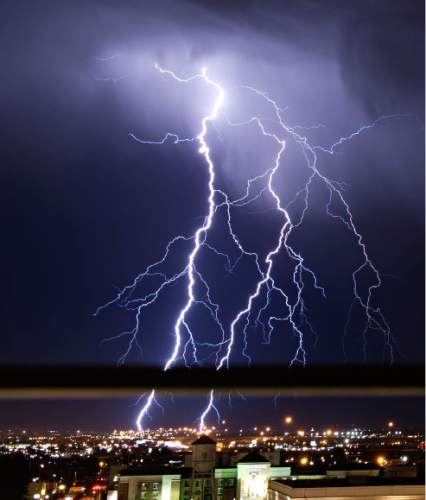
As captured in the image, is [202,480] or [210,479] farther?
[210,479]

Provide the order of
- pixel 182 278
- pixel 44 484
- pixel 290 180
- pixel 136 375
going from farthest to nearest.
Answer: pixel 182 278, pixel 290 180, pixel 44 484, pixel 136 375

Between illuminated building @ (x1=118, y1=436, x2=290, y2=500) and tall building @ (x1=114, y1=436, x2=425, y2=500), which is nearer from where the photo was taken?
tall building @ (x1=114, y1=436, x2=425, y2=500)

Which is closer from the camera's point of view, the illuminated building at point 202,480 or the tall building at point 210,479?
the tall building at point 210,479

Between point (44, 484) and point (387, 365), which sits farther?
point (44, 484)

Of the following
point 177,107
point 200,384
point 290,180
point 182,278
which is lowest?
point 200,384

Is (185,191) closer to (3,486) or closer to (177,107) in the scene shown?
(177,107)

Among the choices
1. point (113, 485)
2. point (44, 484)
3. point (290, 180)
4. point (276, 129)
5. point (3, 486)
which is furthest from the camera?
point (276, 129)

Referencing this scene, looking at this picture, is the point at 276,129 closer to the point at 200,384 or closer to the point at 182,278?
the point at 182,278

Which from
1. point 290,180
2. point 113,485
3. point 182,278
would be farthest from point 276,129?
point 113,485

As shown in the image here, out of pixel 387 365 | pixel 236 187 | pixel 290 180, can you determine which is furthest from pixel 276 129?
pixel 387 365

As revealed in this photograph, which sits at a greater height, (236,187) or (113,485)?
(236,187)
